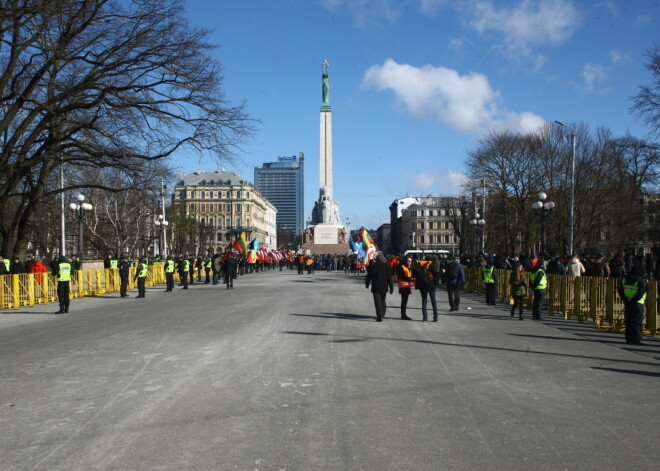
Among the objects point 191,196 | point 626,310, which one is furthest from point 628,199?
point 191,196

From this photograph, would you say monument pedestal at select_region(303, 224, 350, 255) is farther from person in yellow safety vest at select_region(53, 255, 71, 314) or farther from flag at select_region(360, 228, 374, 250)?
person in yellow safety vest at select_region(53, 255, 71, 314)

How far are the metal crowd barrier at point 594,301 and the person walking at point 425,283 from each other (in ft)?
12.1

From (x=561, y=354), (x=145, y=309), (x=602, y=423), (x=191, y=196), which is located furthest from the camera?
(x=191, y=196)

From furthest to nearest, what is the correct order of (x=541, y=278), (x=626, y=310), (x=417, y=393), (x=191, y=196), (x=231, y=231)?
(x=191, y=196) < (x=231, y=231) < (x=541, y=278) < (x=626, y=310) < (x=417, y=393)

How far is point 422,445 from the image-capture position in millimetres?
5520

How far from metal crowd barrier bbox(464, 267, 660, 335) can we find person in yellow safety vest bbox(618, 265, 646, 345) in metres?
1.26

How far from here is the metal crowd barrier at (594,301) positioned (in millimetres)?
13633

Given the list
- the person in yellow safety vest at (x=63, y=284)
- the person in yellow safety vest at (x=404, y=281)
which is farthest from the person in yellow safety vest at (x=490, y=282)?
the person in yellow safety vest at (x=63, y=284)

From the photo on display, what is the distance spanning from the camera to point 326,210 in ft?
301

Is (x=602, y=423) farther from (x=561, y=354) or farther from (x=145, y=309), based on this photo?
(x=145, y=309)

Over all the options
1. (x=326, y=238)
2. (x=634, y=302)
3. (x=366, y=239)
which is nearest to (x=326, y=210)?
(x=326, y=238)

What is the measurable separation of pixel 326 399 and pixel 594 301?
419 inches

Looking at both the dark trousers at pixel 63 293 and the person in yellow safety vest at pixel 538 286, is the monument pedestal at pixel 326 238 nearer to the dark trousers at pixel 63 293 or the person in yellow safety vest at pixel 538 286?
the dark trousers at pixel 63 293

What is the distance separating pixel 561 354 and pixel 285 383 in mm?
5278
